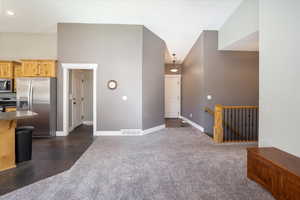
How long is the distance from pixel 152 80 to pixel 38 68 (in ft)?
10.5

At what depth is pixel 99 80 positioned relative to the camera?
4.54 meters

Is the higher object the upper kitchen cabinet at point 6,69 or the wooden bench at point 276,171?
the upper kitchen cabinet at point 6,69

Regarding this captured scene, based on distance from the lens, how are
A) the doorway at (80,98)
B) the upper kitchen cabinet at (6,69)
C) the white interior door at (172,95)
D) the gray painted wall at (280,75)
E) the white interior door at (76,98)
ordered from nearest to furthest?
the gray painted wall at (280,75) → the upper kitchen cabinet at (6,69) → the doorway at (80,98) → the white interior door at (76,98) → the white interior door at (172,95)

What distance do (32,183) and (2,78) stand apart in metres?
4.09

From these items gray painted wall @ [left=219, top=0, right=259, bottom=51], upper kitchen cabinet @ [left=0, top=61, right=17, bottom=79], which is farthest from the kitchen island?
gray painted wall @ [left=219, top=0, right=259, bottom=51]

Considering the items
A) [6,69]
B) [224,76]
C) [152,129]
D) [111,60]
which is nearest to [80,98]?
[6,69]

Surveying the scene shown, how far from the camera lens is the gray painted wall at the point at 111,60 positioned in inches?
177

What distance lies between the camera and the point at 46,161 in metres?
2.83

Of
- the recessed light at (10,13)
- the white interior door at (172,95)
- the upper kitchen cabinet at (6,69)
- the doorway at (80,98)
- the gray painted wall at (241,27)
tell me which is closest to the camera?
the gray painted wall at (241,27)

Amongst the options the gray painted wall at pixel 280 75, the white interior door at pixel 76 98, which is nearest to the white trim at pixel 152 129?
the white interior door at pixel 76 98

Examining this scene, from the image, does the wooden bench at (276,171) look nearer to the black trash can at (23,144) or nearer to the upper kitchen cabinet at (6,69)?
the black trash can at (23,144)

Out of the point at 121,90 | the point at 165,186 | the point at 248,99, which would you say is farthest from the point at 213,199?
the point at 248,99

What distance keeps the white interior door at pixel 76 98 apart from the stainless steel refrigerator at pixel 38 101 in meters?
0.96

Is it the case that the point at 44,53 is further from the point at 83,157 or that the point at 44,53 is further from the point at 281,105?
the point at 281,105
